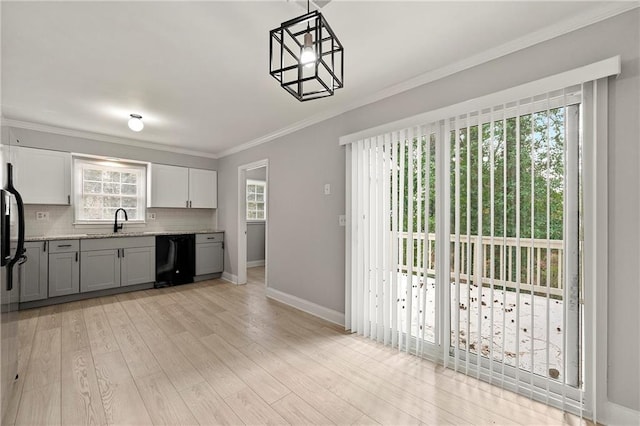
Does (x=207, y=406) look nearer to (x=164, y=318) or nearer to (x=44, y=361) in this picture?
(x=44, y=361)

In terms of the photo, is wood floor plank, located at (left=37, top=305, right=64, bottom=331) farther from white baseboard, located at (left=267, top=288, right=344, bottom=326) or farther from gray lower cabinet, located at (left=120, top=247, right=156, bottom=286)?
white baseboard, located at (left=267, top=288, right=344, bottom=326)

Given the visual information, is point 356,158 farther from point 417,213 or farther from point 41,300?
point 41,300

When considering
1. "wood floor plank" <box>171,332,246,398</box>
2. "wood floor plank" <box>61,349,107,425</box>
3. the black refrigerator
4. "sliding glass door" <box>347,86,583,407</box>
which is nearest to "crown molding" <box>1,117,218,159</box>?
the black refrigerator

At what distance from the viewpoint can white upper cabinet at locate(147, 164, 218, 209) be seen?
16.1ft

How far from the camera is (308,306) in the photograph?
3627 millimetres

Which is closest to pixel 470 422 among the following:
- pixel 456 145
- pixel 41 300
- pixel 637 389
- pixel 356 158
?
pixel 637 389

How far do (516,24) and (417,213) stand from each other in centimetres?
147

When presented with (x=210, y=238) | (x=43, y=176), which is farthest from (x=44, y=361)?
(x=210, y=238)

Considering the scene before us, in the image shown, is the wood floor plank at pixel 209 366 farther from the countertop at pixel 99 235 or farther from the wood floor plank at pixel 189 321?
the countertop at pixel 99 235

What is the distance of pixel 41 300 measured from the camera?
3.78 meters

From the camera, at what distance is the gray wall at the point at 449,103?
1626 millimetres

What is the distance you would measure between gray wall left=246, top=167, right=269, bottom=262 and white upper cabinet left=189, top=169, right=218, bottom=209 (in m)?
1.31

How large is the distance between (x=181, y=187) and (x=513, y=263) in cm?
516

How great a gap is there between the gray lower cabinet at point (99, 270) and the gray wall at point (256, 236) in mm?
2952
